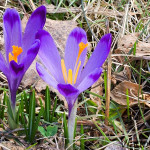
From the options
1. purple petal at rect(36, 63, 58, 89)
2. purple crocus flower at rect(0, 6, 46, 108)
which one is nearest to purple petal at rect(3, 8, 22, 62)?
purple crocus flower at rect(0, 6, 46, 108)

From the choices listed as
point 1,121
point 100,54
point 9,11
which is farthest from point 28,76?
point 100,54

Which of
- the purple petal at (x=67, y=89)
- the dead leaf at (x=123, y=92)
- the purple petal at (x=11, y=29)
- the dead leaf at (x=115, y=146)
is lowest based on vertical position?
the dead leaf at (x=115, y=146)

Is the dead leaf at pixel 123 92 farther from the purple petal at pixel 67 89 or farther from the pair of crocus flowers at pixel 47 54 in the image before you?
the purple petal at pixel 67 89

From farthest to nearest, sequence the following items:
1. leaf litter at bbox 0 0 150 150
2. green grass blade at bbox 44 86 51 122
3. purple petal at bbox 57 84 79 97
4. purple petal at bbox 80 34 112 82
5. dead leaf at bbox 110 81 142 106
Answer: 1. dead leaf at bbox 110 81 142 106
2. leaf litter at bbox 0 0 150 150
3. green grass blade at bbox 44 86 51 122
4. purple petal at bbox 80 34 112 82
5. purple petal at bbox 57 84 79 97

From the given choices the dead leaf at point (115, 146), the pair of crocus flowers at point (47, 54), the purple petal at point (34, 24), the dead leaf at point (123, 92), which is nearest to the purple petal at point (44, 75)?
the pair of crocus flowers at point (47, 54)

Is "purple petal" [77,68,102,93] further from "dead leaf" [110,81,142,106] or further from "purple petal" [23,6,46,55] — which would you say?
"dead leaf" [110,81,142,106]

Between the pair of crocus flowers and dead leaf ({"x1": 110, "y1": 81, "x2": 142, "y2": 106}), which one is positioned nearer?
the pair of crocus flowers

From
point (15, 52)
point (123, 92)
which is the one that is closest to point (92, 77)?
point (15, 52)

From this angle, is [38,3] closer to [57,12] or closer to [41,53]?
[57,12]
